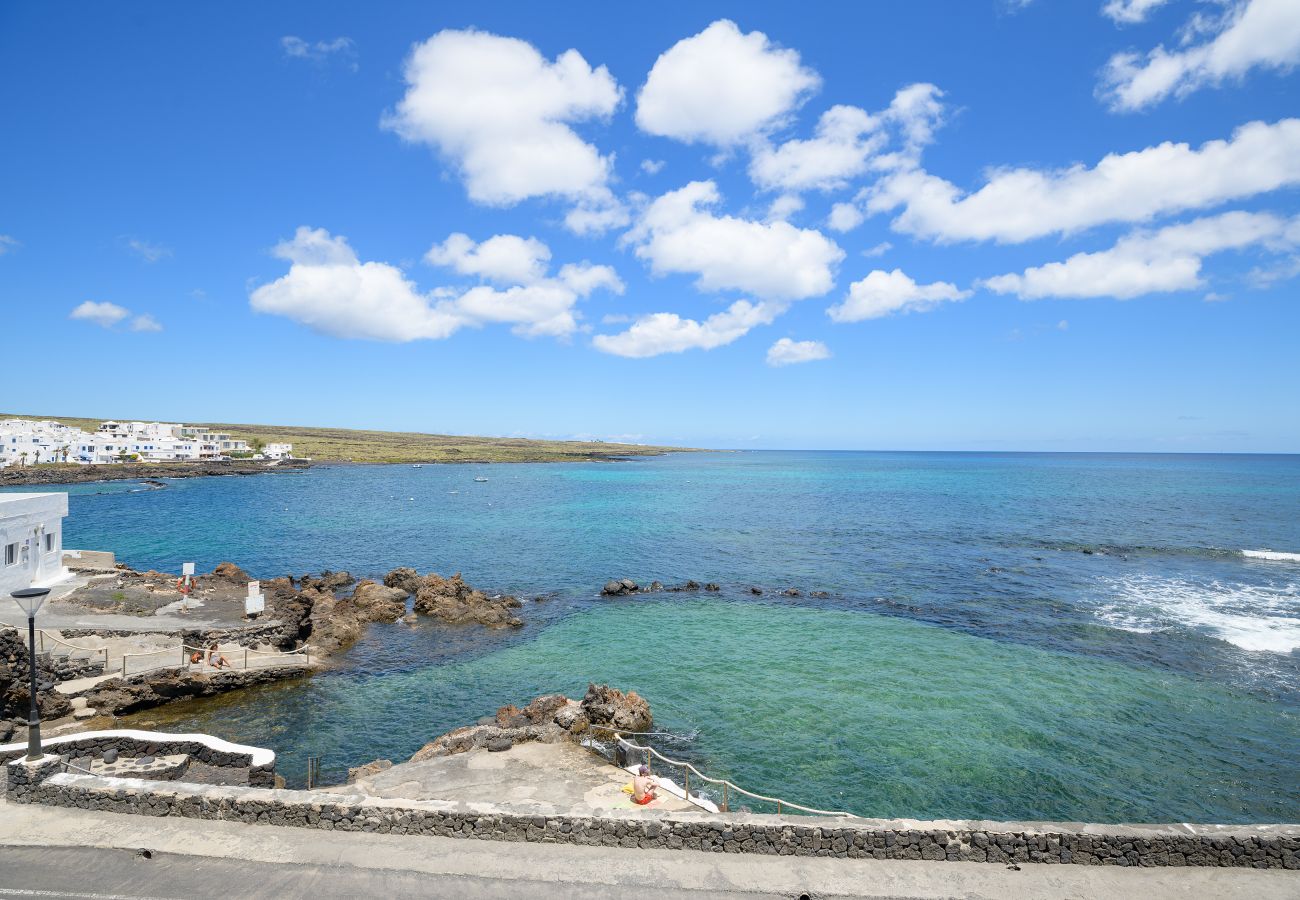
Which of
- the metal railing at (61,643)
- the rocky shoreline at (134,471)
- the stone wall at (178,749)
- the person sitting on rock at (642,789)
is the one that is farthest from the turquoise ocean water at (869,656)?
the rocky shoreline at (134,471)

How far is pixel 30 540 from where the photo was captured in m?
33.0

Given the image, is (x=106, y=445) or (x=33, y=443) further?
(x=106, y=445)

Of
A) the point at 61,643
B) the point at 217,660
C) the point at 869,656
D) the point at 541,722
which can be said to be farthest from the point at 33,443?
the point at 869,656

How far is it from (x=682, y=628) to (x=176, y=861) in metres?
27.7

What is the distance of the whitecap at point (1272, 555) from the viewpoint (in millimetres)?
57125

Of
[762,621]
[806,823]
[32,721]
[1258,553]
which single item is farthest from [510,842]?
[1258,553]

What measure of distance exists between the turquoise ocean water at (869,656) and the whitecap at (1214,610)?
252mm

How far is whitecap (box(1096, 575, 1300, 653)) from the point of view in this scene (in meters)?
34.8

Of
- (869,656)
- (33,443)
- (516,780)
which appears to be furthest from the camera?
(33,443)

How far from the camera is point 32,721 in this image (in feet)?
41.0

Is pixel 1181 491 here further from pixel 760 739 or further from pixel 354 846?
pixel 354 846

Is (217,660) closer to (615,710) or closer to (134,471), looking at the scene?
(615,710)

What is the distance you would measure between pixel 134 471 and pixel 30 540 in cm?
13661

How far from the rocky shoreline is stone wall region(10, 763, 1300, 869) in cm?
13706
